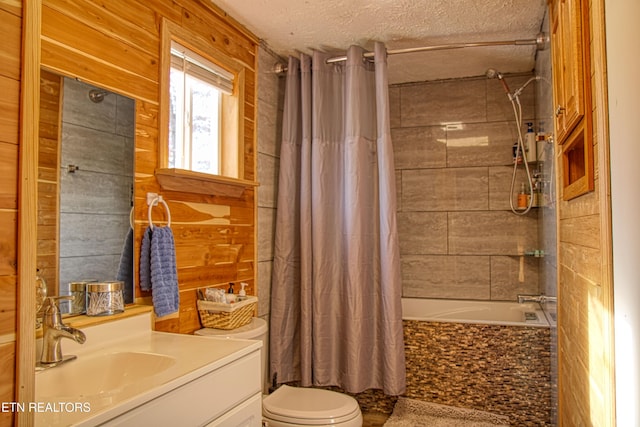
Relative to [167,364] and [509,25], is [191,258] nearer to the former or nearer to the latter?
[167,364]

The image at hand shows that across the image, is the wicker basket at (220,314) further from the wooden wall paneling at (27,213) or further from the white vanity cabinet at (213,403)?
the wooden wall paneling at (27,213)

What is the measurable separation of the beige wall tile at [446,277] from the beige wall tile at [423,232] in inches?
2.5

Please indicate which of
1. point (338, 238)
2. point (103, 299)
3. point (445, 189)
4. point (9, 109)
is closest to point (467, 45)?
point (445, 189)

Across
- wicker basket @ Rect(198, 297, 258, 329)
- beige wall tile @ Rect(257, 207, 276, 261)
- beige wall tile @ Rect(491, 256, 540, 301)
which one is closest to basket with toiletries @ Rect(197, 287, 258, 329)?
wicker basket @ Rect(198, 297, 258, 329)

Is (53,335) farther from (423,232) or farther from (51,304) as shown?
(423,232)

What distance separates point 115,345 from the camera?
1.70 meters

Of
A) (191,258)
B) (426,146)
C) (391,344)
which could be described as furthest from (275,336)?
(426,146)

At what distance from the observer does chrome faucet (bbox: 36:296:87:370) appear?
4.77ft

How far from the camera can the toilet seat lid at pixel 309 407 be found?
2.18 m

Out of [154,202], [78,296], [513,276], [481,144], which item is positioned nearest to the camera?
[78,296]

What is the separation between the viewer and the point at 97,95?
1740 mm

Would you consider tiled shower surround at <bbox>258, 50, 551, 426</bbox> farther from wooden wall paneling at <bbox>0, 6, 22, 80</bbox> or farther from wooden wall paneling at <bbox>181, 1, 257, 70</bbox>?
wooden wall paneling at <bbox>0, 6, 22, 80</bbox>

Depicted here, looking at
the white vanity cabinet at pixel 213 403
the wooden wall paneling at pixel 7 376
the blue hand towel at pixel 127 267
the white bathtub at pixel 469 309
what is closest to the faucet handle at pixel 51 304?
the blue hand towel at pixel 127 267

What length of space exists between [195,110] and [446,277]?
225 cm
